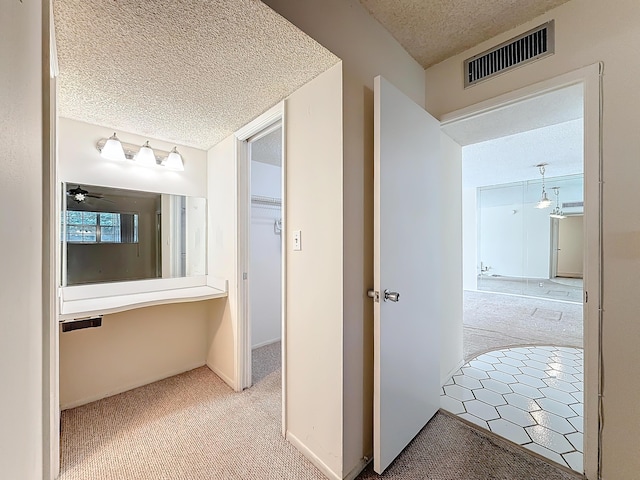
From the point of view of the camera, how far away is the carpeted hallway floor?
141cm

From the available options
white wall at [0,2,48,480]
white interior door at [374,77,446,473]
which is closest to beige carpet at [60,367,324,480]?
white interior door at [374,77,446,473]

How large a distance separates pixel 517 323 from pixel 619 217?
3.38 m

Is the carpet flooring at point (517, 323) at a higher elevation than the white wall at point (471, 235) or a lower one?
lower

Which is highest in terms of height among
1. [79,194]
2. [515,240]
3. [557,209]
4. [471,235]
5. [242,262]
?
[557,209]

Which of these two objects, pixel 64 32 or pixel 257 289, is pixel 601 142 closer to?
pixel 64 32

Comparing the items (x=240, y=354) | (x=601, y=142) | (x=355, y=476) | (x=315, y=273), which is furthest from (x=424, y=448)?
(x=601, y=142)

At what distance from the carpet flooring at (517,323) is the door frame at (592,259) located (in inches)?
60.0

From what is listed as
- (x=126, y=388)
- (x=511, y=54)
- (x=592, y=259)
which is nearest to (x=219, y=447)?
(x=126, y=388)

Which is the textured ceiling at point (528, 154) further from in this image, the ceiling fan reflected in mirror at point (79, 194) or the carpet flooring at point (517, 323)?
the ceiling fan reflected in mirror at point (79, 194)

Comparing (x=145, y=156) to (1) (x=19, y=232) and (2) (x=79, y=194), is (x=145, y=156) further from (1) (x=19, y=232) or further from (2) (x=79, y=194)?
(1) (x=19, y=232)

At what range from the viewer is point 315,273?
1501 millimetres

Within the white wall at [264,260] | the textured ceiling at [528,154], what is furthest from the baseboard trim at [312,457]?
the textured ceiling at [528,154]

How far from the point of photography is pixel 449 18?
59.4 inches

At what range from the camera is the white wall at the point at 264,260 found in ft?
10.3
